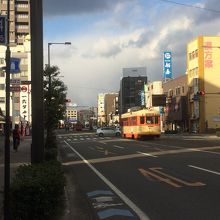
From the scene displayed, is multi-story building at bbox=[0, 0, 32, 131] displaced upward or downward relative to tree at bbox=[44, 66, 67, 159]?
upward

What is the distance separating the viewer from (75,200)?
45.4 feet

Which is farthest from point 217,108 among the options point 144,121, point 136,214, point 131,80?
point 136,214

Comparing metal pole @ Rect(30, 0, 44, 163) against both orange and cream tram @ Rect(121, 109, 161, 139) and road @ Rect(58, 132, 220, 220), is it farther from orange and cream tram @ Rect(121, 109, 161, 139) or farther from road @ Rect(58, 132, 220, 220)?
orange and cream tram @ Rect(121, 109, 161, 139)

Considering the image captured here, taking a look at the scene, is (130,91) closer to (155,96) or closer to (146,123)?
(155,96)

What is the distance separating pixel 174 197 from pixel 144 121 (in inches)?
1728

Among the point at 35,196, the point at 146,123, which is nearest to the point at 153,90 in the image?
the point at 146,123

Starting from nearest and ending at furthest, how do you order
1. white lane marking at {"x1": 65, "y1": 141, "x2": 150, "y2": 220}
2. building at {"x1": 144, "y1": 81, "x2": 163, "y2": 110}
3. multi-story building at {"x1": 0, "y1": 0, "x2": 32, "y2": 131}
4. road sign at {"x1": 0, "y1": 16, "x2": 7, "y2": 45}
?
road sign at {"x1": 0, "y1": 16, "x2": 7, "y2": 45} < white lane marking at {"x1": 65, "y1": 141, "x2": 150, "y2": 220} < multi-story building at {"x1": 0, "y1": 0, "x2": 32, "y2": 131} < building at {"x1": 144, "y1": 81, "x2": 163, "y2": 110}

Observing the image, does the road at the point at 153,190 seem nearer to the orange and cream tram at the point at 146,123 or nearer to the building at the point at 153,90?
the orange and cream tram at the point at 146,123

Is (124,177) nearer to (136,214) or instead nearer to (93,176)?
(93,176)

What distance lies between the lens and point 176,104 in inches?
4574

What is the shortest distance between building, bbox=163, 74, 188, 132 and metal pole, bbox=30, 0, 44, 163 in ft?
318

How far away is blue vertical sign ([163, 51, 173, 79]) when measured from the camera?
4604 inches

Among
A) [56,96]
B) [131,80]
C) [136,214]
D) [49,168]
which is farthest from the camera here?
[131,80]

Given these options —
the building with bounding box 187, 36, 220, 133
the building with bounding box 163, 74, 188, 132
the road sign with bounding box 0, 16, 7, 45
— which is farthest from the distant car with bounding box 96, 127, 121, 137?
the road sign with bounding box 0, 16, 7, 45
